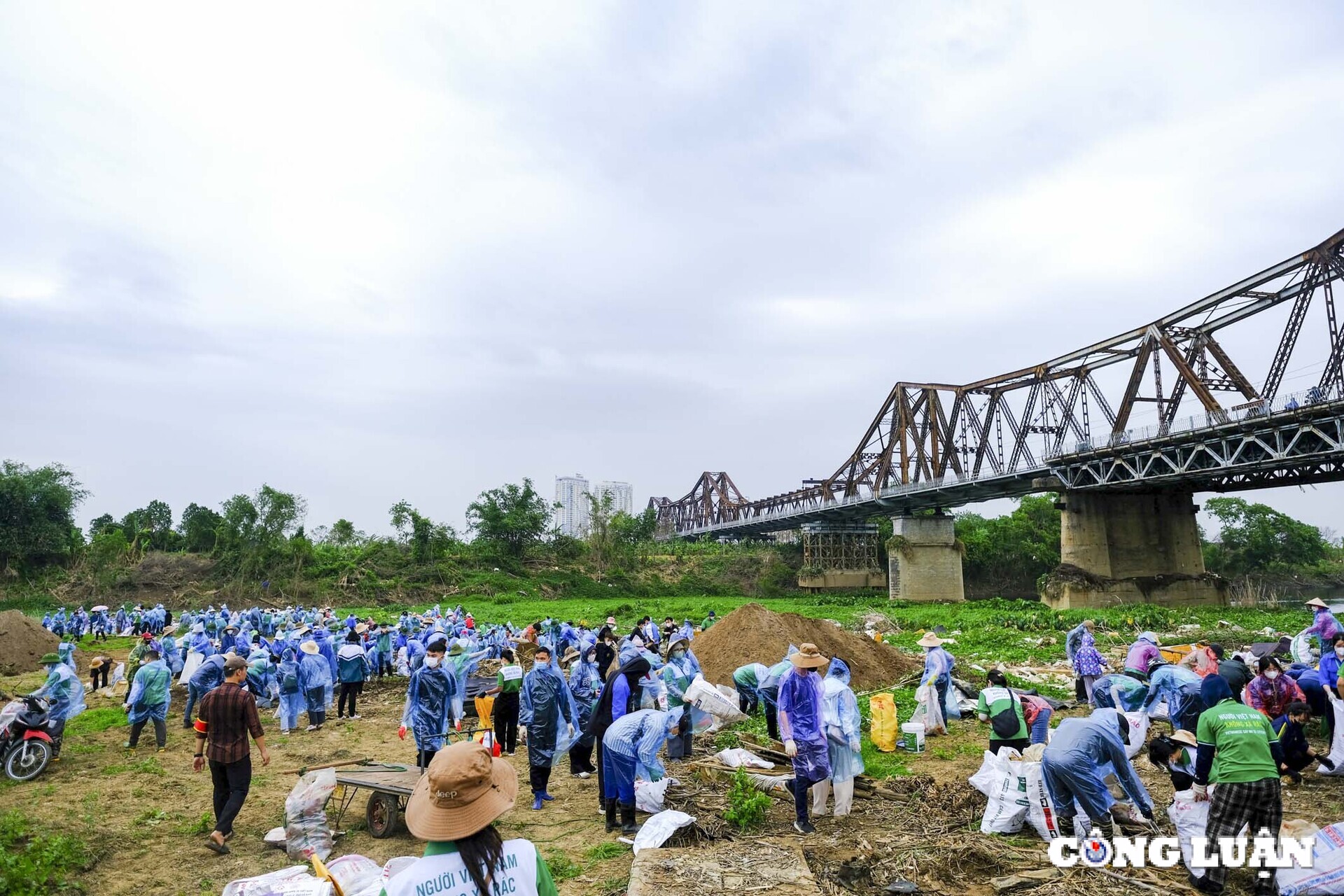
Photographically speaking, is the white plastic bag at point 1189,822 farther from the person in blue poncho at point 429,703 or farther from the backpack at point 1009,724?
the person in blue poncho at point 429,703

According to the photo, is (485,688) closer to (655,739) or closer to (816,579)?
(655,739)

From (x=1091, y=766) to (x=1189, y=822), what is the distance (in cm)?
76

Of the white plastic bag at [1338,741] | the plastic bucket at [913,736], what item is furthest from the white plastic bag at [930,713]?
the white plastic bag at [1338,741]

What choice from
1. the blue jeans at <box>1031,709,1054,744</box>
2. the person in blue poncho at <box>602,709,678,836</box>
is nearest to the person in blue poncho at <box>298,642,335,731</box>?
the person in blue poncho at <box>602,709,678,836</box>

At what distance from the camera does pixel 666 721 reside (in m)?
7.66

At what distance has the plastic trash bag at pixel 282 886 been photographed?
4.39 meters

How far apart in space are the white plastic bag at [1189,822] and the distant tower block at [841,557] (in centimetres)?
5987

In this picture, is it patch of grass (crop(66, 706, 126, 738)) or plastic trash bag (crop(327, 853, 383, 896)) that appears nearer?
plastic trash bag (crop(327, 853, 383, 896))

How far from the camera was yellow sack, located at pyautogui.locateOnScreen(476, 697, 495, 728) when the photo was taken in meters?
11.7

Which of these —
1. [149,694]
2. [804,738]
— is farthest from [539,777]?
[149,694]

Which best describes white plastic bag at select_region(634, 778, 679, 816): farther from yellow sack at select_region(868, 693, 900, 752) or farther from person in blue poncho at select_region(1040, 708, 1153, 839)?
yellow sack at select_region(868, 693, 900, 752)

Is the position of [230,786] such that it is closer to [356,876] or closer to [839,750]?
[356,876]

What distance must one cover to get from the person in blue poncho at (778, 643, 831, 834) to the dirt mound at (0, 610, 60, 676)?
24279 millimetres

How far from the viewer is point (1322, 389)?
2692cm
